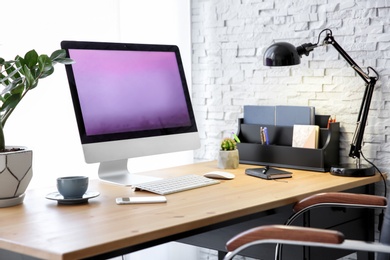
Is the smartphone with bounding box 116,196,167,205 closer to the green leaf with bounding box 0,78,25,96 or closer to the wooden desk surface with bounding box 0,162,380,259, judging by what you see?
the wooden desk surface with bounding box 0,162,380,259

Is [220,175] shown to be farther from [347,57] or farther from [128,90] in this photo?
[347,57]

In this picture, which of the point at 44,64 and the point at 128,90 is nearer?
the point at 44,64

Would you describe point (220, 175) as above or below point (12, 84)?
below

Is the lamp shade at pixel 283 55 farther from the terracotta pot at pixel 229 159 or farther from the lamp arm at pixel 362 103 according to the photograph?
the terracotta pot at pixel 229 159

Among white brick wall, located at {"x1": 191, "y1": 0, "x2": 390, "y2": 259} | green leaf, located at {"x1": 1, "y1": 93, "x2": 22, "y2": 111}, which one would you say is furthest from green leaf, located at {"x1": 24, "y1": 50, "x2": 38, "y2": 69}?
white brick wall, located at {"x1": 191, "y1": 0, "x2": 390, "y2": 259}

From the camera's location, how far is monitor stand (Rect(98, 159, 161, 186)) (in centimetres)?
236

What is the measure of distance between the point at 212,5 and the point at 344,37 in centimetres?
76

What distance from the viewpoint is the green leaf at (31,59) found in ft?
6.64

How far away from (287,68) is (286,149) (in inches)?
15.6

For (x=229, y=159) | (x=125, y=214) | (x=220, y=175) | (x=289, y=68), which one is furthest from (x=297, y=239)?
(x=289, y=68)

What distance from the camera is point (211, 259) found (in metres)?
3.18

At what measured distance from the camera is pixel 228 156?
2.65 m

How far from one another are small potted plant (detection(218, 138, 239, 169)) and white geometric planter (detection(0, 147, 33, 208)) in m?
0.90

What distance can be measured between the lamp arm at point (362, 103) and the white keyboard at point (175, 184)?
24.0 inches
